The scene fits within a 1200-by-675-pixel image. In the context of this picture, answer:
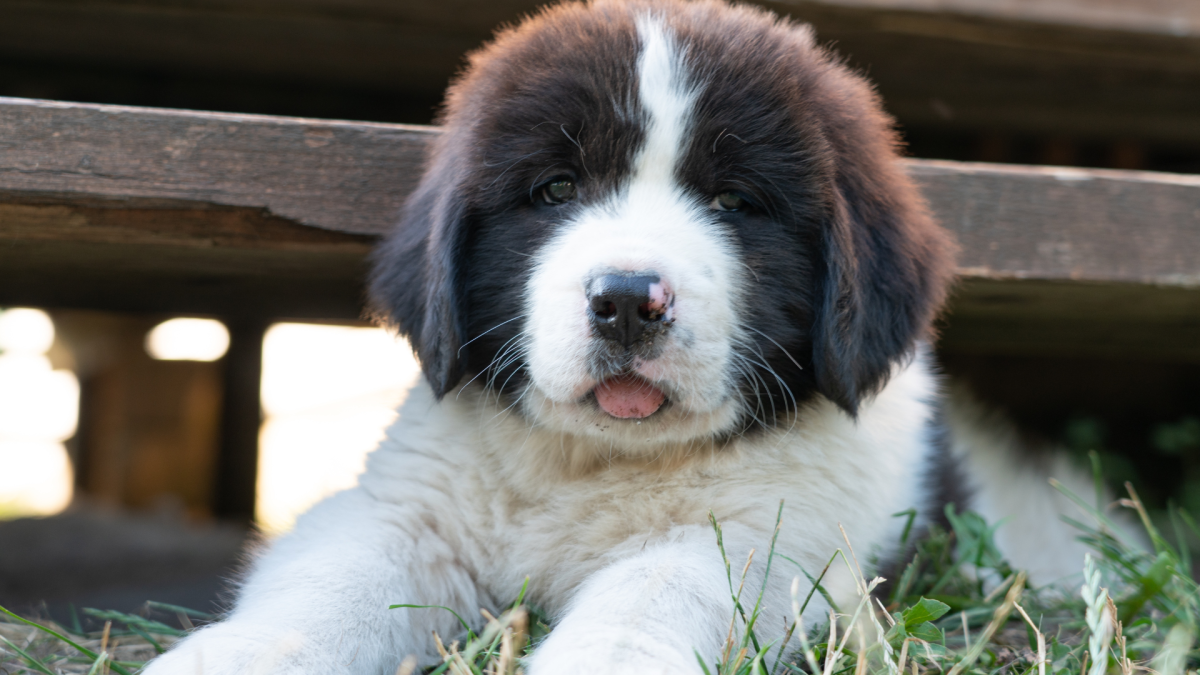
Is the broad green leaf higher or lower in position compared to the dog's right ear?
lower

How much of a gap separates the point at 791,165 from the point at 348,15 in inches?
85.0

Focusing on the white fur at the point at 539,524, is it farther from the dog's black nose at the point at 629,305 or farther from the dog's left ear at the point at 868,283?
the dog's black nose at the point at 629,305

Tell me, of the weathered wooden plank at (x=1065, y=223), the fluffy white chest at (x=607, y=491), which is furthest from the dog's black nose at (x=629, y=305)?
the weathered wooden plank at (x=1065, y=223)

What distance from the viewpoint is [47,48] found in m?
3.73

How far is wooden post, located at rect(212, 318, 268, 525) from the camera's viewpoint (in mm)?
5992

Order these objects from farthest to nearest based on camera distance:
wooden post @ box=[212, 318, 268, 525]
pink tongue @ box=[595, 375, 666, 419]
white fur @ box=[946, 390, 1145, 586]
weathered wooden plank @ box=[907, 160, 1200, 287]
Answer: wooden post @ box=[212, 318, 268, 525], white fur @ box=[946, 390, 1145, 586], weathered wooden plank @ box=[907, 160, 1200, 287], pink tongue @ box=[595, 375, 666, 419]

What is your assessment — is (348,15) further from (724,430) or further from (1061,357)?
(1061,357)

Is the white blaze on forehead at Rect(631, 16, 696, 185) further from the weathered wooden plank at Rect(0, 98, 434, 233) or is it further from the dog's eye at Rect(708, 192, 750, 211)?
the weathered wooden plank at Rect(0, 98, 434, 233)

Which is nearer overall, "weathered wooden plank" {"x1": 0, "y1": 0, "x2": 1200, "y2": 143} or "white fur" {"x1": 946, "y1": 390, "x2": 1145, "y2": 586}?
"white fur" {"x1": 946, "y1": 390, "x2": 1145, "y2": 586}

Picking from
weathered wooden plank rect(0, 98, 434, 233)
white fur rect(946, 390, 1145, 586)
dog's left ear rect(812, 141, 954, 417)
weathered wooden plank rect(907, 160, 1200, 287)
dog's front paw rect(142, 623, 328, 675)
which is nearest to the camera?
dog's front paw rect(142, 623, 328, 675)

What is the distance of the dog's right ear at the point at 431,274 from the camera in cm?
187

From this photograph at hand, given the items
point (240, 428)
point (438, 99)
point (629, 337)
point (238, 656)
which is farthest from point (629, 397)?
point (240, 428)

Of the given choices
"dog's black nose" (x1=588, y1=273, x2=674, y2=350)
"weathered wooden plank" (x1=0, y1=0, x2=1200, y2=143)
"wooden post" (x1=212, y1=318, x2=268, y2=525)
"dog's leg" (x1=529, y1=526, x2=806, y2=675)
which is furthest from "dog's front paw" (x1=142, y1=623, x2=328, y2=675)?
"wooden post" (x1=212, y1=318, x2=268, y2=525)

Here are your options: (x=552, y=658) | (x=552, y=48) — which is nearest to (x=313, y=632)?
(x=552, y=658)
